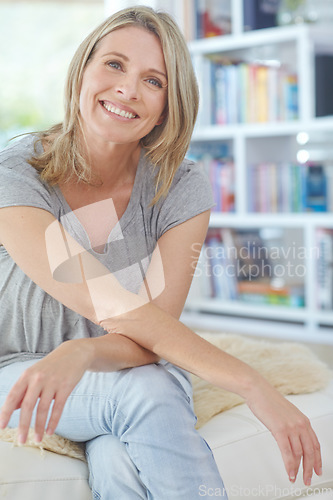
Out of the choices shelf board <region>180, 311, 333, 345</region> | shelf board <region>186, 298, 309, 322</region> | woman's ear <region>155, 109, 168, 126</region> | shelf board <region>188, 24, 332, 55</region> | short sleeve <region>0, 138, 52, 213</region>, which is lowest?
shelf board <region>180, 311, 333, 345</region>

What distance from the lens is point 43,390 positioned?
2.86 feet

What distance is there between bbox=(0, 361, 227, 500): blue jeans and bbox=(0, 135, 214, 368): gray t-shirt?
7.6 inches

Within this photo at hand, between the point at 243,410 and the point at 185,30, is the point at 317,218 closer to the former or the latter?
the point at 185,30

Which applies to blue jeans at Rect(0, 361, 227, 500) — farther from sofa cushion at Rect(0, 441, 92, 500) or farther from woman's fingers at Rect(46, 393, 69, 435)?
woman's fingers at Rect(46, 393, 69, 435)

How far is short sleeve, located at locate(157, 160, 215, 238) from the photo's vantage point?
4.26 feet

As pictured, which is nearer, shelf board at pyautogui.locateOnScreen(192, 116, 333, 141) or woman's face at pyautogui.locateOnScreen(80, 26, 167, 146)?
woman's face at pyautogui.locateOnScreen(80, 26, 167, 146)

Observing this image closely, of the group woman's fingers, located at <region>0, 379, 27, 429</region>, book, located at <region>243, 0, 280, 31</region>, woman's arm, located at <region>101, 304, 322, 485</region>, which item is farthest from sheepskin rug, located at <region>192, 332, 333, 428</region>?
book, located at <region>243, 0, 280, 31</region>

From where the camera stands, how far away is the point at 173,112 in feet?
4.20

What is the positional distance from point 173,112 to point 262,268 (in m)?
1.99

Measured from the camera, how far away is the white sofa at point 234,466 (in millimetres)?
990

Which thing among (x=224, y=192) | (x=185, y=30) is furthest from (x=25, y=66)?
(x=224, y=192)

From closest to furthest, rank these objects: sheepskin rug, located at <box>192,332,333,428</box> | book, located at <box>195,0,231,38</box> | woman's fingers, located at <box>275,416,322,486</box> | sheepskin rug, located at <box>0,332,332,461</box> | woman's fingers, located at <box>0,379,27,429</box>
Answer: woman's fingers, located at <box>0,379,27,429</box>, woman's fingers, located at <box>275,416,322,486</box>, sheepskin rug, located at <box>0,332,332,461</box>, sheepskin rug, located at <box>192,332,333,428</box>, book, located at <box>195,0,231,38</box>

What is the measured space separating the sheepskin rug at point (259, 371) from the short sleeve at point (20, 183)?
40cm

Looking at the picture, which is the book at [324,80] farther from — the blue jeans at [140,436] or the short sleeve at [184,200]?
the blue jeans at [140,436]
